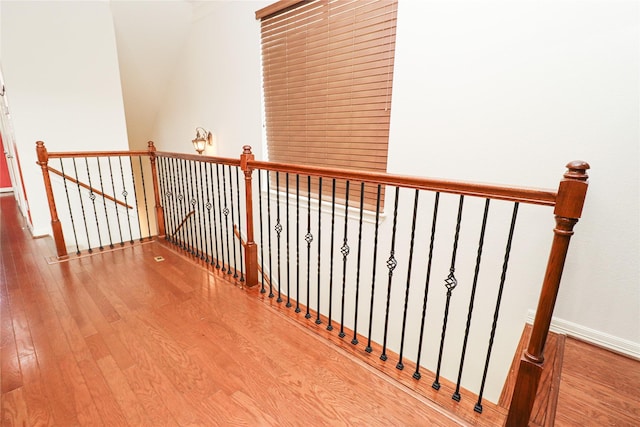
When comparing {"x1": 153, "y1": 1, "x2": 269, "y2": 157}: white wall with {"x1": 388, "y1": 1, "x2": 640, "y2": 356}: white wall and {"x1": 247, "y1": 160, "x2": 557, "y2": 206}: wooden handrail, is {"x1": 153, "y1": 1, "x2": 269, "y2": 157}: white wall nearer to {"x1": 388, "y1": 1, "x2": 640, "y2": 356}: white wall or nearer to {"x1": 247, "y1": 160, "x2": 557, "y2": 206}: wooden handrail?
{"x1": 388, "y1": 1, "x2": 640, "y2": 356}: white wall

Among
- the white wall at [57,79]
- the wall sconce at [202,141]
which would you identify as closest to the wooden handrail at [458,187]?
the wall sconce at [202,141]

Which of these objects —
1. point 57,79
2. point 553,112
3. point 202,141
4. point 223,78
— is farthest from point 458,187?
point 57,79

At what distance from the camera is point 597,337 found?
1.73 meters

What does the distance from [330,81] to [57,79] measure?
3281mm

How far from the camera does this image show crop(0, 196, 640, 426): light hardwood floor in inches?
51.4

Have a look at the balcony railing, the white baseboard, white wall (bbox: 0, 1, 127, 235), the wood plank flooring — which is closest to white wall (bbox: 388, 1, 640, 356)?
the white baseboard

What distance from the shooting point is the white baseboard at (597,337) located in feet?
5.42

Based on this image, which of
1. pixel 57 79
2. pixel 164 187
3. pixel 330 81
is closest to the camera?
pixel 330 81

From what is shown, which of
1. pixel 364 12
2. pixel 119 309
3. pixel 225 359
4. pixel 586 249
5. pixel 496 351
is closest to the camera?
pixel 225 359

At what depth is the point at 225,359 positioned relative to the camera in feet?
5.34

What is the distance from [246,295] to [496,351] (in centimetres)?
183

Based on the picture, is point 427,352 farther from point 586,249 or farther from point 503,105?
point 503,105

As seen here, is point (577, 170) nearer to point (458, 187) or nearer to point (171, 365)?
point (458, 187)

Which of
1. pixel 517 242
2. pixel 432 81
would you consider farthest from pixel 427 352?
pixel 432 81
